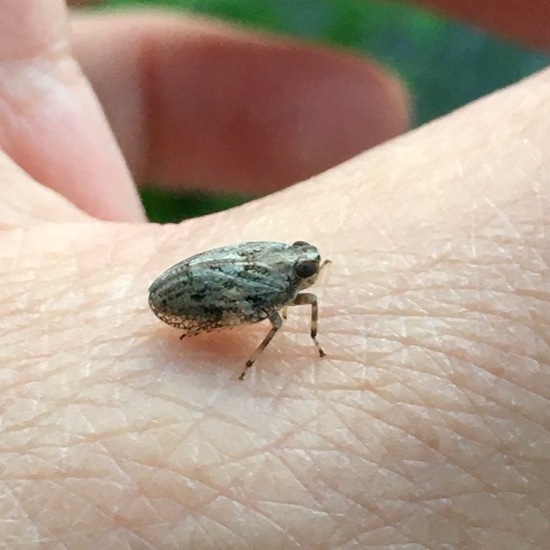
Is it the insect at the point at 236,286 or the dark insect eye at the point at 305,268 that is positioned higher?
the dark insect eye at the point at 305,268

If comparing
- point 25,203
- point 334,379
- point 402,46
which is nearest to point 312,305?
point 334,379

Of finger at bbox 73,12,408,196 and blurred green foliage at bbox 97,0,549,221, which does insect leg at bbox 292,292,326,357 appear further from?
blurred green foliage at bbox 97,0,549,221

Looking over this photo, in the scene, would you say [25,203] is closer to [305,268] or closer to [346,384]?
[305,268]

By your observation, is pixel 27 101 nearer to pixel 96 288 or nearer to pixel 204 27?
pixel 96 288

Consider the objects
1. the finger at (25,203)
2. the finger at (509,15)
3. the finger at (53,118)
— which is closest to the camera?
the finger at (25,203)

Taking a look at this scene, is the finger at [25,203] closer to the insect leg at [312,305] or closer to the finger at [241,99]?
the insect leg at [312,305]

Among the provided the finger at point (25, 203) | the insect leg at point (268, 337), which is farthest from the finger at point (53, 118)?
the insect leg at point (268, 337)
